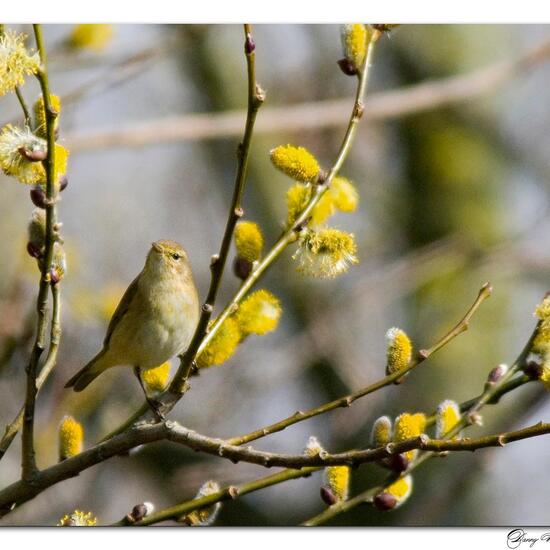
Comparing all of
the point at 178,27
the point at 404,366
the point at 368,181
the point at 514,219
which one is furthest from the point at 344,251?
the point at 368,181

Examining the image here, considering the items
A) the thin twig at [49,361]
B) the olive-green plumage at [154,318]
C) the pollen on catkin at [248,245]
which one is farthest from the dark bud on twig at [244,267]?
the olive-green plumage at [154,318]

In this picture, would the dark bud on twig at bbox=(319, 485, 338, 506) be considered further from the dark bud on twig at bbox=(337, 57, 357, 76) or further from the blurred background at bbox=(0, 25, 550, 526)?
the blurred background at bbox=(0, 25, 550, 526)

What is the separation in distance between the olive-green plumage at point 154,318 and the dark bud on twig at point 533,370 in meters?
0.88

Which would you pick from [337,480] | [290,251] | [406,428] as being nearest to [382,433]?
[406,428]

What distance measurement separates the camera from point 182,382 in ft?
4.21

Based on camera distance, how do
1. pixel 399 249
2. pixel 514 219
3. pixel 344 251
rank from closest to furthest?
pixel 344 251, pixel 514 219, pixel 399 249

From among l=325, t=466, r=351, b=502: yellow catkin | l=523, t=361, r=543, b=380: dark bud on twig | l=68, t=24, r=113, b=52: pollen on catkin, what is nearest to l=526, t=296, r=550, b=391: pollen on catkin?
l=523, t=361, r=543, b=380: dark bud on twig

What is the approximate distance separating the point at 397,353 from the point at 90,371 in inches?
43.4

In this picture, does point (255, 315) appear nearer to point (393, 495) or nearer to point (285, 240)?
point (285, 240)

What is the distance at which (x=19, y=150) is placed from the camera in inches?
47.9

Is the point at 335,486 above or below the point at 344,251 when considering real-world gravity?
below

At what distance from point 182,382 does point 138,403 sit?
61.8 inches

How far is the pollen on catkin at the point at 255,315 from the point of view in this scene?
1.41 meters

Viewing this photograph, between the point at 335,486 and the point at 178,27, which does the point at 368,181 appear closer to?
the point at 178,27
